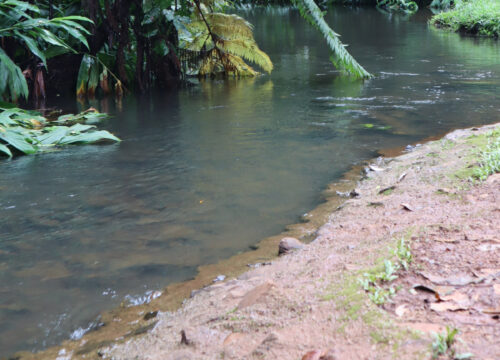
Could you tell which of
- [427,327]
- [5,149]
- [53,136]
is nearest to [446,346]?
[427,327]

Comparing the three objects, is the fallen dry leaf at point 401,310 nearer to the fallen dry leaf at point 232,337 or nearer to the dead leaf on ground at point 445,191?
the fallen dry leaf at point 232,337

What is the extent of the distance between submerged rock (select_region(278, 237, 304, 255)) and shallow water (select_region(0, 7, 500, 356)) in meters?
0.28

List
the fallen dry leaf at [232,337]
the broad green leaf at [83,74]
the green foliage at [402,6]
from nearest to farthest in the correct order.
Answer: the fallen dry leaf at [232,337], the broad green leaf at [83,74], the green foliage at [402,6]

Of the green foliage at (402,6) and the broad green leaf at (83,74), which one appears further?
the green foliage at (402,6)

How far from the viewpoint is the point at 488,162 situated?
3.01 meters

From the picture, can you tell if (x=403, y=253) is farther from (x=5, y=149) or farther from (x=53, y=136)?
(x=53, y=136)

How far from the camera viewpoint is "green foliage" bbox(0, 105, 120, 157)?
4.68 metres

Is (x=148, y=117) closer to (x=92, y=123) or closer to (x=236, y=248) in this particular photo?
(x=92, y=123)

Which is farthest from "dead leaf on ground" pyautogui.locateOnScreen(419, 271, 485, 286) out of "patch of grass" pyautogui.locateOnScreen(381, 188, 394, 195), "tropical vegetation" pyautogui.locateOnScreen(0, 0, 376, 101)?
"tropical vegetation" pyautogui.locateOnScreen(0, 0, 376, 101)


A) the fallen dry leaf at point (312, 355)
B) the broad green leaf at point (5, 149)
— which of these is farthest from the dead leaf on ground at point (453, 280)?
the broad green leaf at point (5, 149)

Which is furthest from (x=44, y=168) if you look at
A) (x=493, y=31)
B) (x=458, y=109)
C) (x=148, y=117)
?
(x=493, y=31)

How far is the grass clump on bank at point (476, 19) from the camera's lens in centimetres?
1506

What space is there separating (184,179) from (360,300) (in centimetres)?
254

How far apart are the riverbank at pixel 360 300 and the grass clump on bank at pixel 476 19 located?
14372mm
